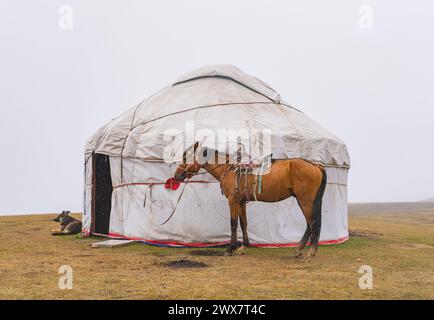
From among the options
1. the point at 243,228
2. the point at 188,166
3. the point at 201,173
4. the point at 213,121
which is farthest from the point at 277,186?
the point at 213,121

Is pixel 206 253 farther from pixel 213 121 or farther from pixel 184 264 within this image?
pixel 213 121

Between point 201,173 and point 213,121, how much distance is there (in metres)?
1.18

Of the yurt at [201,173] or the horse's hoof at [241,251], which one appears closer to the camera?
the horse's hoof at [241,251]

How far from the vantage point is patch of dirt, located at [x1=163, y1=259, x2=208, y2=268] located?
256 inches

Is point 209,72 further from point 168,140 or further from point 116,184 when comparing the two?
A: point 116,184

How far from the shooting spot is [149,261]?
7.00 m

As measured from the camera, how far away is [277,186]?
7402 mm

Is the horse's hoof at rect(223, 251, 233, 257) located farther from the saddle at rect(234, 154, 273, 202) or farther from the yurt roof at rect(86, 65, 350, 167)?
the yurt roof at rect(86, 65, 350, 167)

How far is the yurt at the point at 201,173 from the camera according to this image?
850 cm

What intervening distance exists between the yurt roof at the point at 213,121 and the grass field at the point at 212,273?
6.37 feet

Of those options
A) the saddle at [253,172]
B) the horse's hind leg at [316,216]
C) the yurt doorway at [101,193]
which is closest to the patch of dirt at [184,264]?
the saddle at [253,172]
